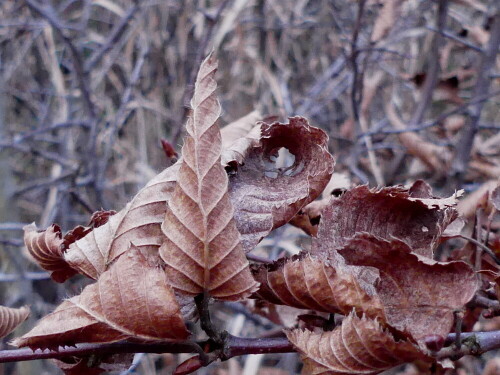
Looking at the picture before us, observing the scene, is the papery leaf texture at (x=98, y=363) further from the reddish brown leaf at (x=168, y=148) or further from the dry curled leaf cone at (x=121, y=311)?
the reddish brown leaf at (x=168, y=148)

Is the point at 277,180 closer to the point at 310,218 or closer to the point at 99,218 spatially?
the point at 310,218

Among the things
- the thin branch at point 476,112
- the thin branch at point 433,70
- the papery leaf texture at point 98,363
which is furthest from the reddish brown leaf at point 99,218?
the thin branch at point 433,70

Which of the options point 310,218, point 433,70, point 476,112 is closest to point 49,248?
point 310,218

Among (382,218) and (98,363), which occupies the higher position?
(382,218)

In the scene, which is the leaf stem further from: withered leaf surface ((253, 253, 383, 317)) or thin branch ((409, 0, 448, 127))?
thin branch ((409, 0, 448, 127))

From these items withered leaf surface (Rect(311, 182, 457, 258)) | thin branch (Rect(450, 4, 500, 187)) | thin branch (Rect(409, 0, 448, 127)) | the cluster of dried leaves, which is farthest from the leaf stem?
thin branch (Rect(409, 0, 448, 127))

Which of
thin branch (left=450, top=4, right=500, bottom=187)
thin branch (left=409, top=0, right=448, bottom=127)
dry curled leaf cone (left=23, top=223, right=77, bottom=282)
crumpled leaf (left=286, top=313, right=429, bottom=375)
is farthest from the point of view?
thin branch (left=409, top=0, right=448, bottom=127)

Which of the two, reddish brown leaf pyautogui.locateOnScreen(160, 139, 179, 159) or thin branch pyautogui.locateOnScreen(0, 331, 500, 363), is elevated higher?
reddish brown leaf pyautogui.locateOnScreen(160, 139, 179, 159)

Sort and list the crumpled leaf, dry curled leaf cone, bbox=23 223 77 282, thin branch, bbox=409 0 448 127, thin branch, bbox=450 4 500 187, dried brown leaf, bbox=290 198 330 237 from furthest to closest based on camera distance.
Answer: thin branch, bbox=409 0 448 127
thin branch, bbox=450 4 500 187
dried brown leaf, bbox=290 198 330 237
dry curled leaf cone, bbox=23 223 77 282
the crumpled leaf
